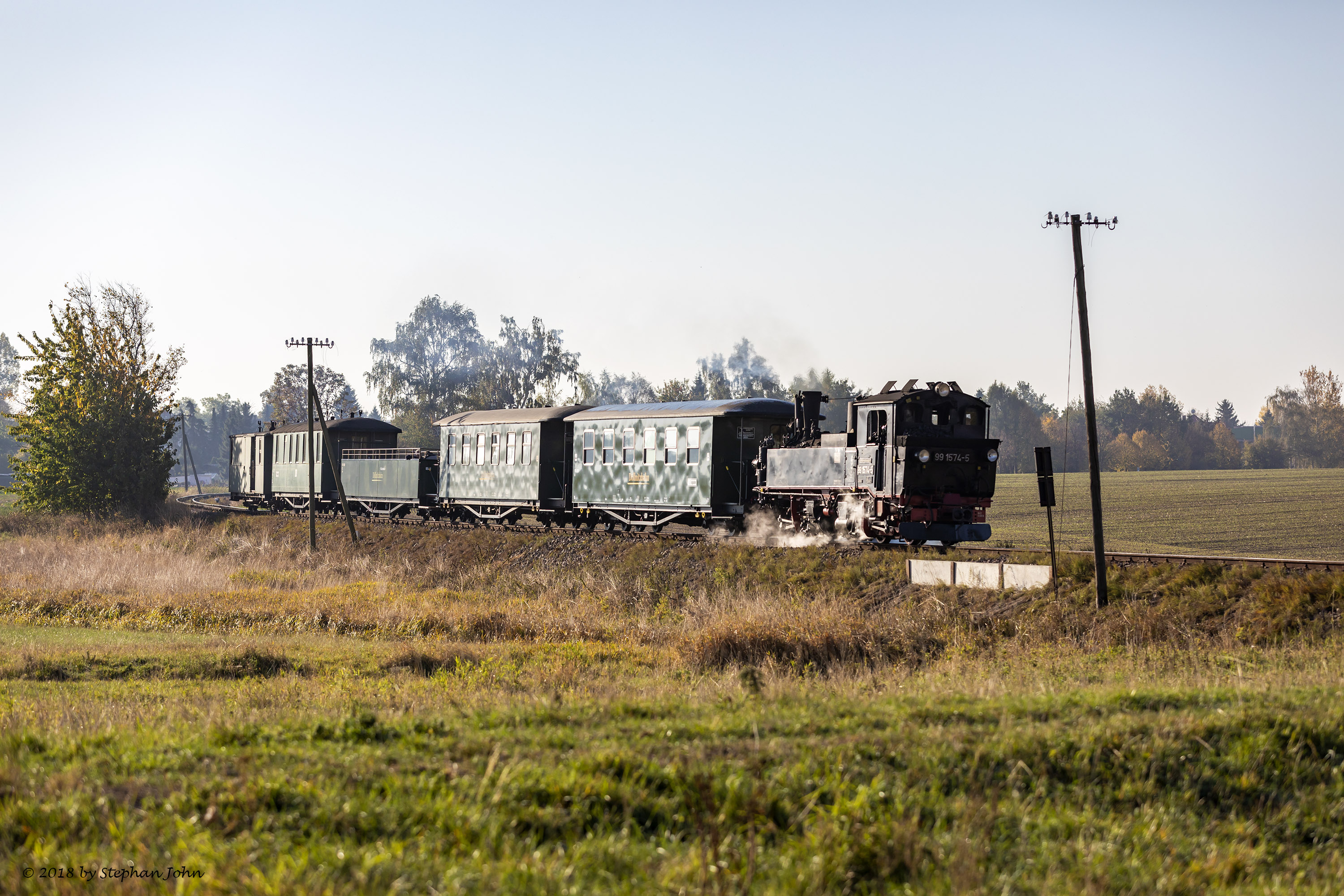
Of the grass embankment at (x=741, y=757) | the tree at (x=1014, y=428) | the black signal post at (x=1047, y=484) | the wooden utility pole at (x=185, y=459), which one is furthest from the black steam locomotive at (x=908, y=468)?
the tree at (x=1014, y=428)

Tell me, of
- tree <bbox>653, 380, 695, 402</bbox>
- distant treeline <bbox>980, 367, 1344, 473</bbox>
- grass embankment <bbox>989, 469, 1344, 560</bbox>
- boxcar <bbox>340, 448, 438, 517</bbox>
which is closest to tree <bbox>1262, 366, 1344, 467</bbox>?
distant treeline <bbox>980, 367, 1344, 473</bbox>

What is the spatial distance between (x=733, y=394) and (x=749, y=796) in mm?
107890

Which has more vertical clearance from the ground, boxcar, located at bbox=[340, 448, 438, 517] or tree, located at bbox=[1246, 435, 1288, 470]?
tree, located at bbox=[1246, 435, 1288, 470]

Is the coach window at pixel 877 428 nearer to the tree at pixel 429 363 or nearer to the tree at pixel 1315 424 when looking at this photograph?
the tree at pixel 429 363

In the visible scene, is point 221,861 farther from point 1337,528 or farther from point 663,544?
point 1337,528

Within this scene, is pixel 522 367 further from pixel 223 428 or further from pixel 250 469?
pixel 223 428

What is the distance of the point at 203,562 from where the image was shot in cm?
3525

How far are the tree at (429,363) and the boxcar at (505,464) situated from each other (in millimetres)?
51813

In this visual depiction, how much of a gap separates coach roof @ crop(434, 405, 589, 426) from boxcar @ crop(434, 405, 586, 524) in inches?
1.2

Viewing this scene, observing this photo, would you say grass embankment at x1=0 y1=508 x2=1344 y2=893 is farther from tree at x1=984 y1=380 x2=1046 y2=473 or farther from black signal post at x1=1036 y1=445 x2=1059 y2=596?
tree at x1=984 y1=380 x2=1046 y2=473

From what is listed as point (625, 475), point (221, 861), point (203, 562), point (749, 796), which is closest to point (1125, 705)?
point (749, 796)

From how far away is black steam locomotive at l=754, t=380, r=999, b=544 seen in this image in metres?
21.6

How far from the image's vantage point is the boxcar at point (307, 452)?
44.8 metres

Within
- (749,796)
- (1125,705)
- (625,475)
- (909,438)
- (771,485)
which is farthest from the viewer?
(625,475)
